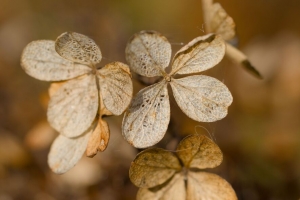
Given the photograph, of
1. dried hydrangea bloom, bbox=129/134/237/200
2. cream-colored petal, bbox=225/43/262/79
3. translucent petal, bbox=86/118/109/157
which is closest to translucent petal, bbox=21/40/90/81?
translucent petal, bbox=86/118/109/157

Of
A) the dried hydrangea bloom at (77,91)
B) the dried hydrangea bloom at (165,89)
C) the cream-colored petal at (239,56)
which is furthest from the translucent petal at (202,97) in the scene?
the cream-colored petal at (239,56)

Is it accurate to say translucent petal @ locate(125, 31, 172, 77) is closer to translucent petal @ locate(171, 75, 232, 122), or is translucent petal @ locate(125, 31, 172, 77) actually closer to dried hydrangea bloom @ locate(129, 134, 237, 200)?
translucent petal @ locate(171, 75, 232, 122)

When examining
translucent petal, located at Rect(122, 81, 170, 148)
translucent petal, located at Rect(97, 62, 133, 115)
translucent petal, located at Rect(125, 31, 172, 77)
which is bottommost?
translucent petal, located at Rect(122, 81, 170, 148)

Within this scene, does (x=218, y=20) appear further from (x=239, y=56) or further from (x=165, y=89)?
(x=165, y=89)

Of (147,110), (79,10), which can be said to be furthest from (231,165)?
(79,10)

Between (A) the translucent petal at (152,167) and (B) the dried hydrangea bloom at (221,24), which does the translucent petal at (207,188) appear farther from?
(B) the dried hydrangea bloom at (221,24)
